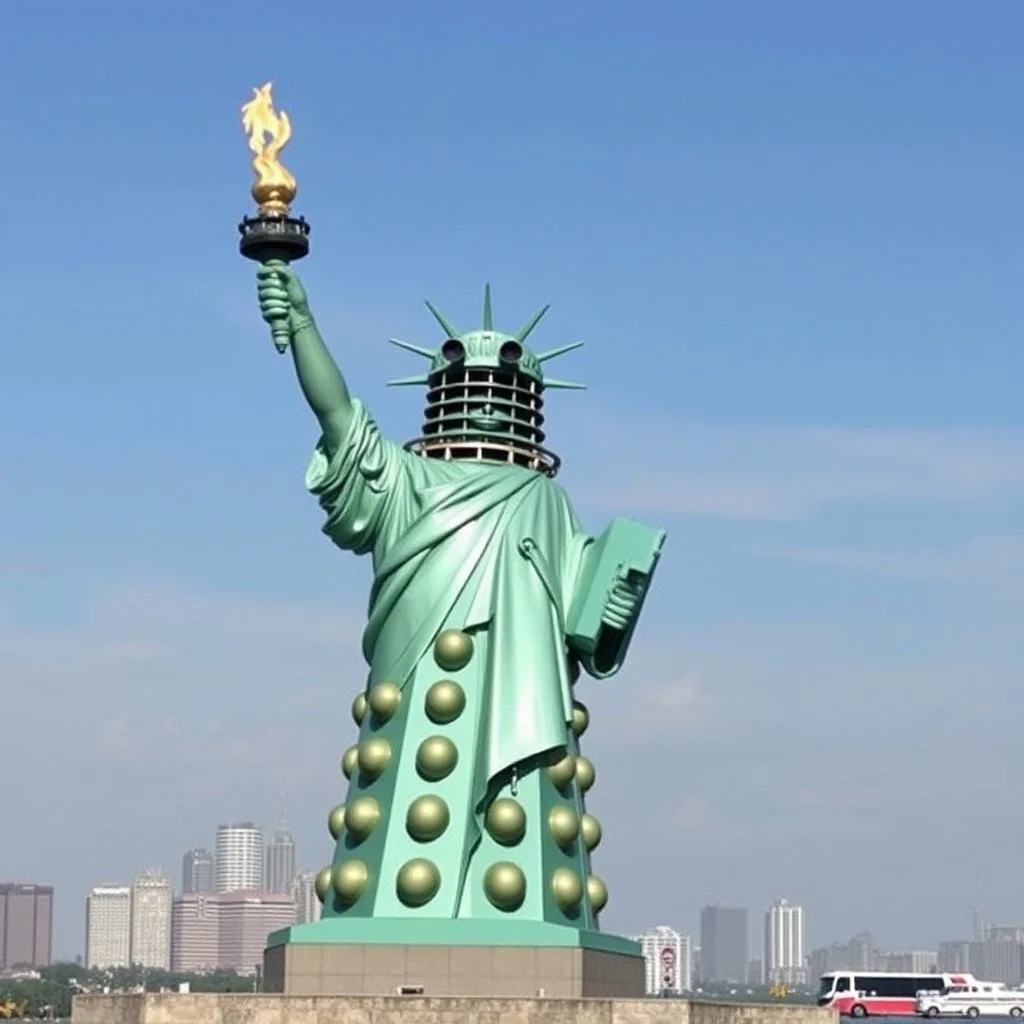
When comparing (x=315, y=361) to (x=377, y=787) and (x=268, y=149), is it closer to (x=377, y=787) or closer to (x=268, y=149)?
(x=268, y=149)

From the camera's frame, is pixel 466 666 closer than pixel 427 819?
No

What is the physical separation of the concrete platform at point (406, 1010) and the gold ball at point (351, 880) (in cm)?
390

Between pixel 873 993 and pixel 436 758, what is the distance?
54058 mm

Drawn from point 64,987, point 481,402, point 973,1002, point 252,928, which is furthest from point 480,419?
point 252,928

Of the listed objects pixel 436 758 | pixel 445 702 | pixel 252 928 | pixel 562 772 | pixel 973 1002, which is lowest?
pixel 252 928

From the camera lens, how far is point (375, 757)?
33.7m

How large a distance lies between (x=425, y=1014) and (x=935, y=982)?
62.1 m

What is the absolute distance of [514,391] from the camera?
Result: 36.2 metres

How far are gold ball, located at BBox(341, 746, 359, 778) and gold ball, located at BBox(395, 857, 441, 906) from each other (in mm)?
2443

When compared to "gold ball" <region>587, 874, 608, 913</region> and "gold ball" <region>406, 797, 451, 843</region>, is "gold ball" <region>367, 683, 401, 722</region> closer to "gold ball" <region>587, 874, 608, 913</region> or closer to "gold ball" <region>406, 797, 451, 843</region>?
"gold ball" <region>406, 797, 451, 843</region>

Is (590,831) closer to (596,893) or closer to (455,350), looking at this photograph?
(596,893)

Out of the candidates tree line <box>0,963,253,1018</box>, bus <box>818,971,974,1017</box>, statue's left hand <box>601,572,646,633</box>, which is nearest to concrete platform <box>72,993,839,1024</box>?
statue's left hand <box>601,572,646,633</box>

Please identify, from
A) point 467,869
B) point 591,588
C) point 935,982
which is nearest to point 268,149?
point 591,588

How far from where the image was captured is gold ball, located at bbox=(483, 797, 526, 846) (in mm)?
32719
